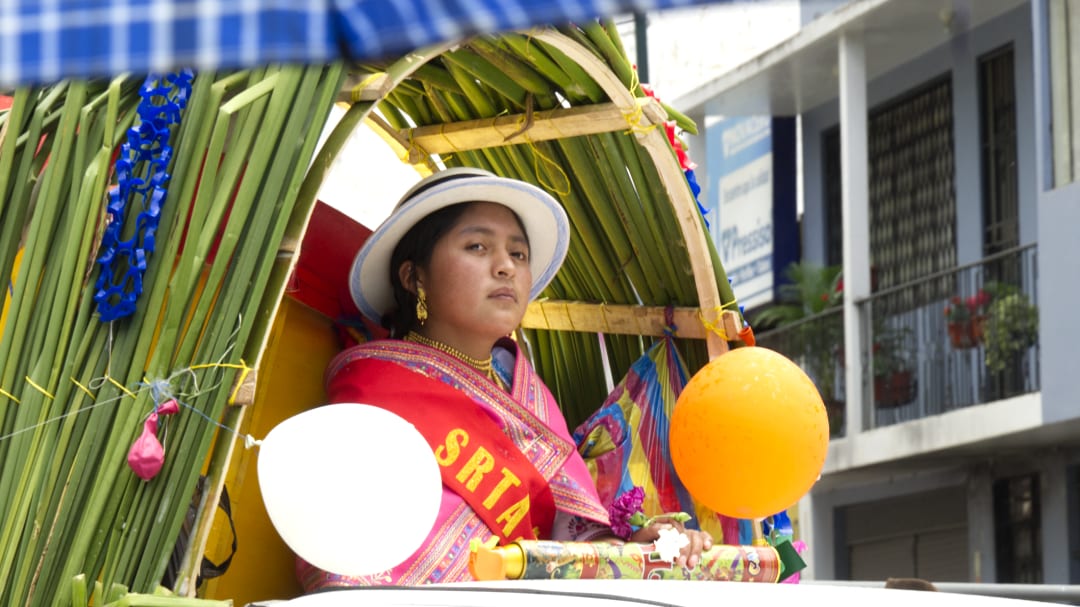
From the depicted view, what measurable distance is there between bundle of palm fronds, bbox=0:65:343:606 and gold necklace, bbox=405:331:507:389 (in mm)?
1118

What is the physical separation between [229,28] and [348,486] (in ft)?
5.36

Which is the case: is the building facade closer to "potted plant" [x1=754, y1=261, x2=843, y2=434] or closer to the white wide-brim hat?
"potted plant" [x1=754, y1=261, x2=843, y2=434]

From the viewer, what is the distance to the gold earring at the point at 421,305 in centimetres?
476

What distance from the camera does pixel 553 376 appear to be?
548 cm

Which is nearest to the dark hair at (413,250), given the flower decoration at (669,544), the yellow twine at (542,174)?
the yellow twine at (542,174)

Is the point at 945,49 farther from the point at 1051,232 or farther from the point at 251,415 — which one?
the point at 251,415

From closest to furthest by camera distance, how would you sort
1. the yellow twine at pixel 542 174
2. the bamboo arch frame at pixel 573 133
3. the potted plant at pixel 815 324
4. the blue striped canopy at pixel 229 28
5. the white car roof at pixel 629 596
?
the blue striped canopy at pixel 229 28 → the white car roof at pixel 629 596 → the bamboo arch frame at pixel 573 133 → the yellow twine at pixel 542 174 → the potted plant at pixel 815 324

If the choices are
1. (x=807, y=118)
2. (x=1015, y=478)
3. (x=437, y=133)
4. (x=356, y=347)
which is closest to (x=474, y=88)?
(x=437, y=133)

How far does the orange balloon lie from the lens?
14.3ft

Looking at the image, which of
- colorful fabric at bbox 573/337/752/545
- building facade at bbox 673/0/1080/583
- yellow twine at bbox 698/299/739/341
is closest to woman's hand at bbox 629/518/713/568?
colorful fabric at bbox 573/337/752/545

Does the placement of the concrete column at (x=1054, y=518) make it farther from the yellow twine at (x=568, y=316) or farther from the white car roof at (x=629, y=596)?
the white car roof at (x=629, y=596)

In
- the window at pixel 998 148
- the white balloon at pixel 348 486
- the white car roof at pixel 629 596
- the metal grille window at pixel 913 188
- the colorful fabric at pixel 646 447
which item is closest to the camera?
the white car roof at pixel 629 596

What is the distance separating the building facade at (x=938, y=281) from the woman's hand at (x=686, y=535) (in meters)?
8.99

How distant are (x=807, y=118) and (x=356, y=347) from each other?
14.4 m
